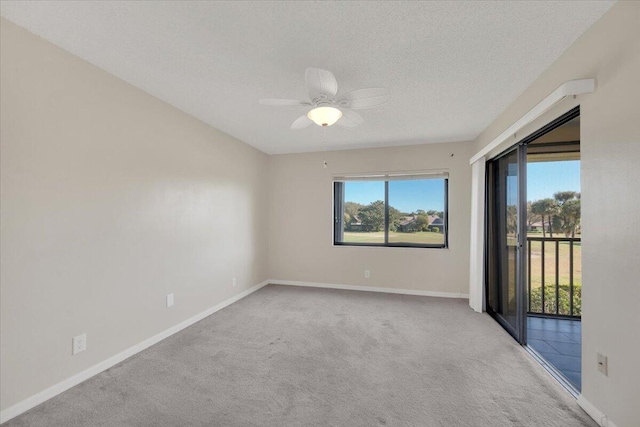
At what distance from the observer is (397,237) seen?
15.2 feet

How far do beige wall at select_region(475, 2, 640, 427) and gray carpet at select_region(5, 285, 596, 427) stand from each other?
15.2 inches

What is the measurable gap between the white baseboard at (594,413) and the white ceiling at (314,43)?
233 centimetres

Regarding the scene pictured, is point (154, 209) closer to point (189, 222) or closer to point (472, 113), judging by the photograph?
point (189, 222)

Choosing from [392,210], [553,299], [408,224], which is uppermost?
[392,210]

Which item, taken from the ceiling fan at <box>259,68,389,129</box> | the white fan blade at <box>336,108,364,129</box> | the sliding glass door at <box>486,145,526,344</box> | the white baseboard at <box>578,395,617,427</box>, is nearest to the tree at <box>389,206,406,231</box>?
the sliding glass door at <box>486,145,526,344</box>

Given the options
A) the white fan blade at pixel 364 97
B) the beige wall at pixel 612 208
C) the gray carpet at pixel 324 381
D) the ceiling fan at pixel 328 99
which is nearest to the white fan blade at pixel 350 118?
the ceiling fan at pixel 328 99

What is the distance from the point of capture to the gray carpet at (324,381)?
1697 millimetres

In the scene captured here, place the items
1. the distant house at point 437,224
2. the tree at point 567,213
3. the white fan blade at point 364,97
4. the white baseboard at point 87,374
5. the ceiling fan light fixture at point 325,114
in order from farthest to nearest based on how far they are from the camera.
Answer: the distant house at point 437,224
the tree at point 567,213
the ceiling fan light fixture at point 325,114
the white fan blade at point 364,97
the white baseboard at point 87,374

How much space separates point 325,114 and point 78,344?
101 inches

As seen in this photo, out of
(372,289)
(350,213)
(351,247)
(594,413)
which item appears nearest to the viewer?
(594,413)

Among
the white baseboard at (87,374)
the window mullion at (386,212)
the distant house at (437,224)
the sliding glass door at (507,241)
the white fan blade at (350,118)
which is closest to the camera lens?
the white baseboard at (87,374)

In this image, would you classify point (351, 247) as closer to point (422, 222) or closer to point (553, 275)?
point (422, 222)

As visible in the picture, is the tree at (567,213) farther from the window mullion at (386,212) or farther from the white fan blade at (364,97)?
the white fan blade at (364,97)

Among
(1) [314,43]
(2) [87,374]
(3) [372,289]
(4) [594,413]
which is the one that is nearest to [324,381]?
(4) [594,413]
